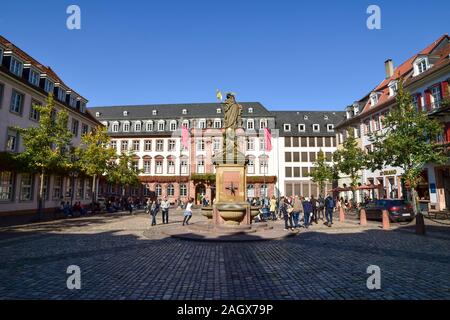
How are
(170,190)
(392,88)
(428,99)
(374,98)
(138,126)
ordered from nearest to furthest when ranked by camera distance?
(428,99)
(392,88)
(374,98)
(170,190)
(138,126)

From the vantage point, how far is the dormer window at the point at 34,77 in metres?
25.9

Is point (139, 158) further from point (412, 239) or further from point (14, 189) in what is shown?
point (412, 239)

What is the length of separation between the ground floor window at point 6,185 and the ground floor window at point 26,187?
1.06 metres

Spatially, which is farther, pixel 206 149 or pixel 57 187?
pixel 206 149

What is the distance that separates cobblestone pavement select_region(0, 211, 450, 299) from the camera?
5.43m

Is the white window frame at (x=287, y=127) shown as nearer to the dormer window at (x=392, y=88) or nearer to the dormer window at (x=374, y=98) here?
the dormer window at (x=374, y=98)

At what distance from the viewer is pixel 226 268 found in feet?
24.0

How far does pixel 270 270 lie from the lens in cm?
708

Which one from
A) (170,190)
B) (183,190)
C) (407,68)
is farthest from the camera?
(183,190)

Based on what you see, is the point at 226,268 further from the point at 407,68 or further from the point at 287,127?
the point at 287,127

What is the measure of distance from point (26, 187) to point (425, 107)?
3746 centimetres
